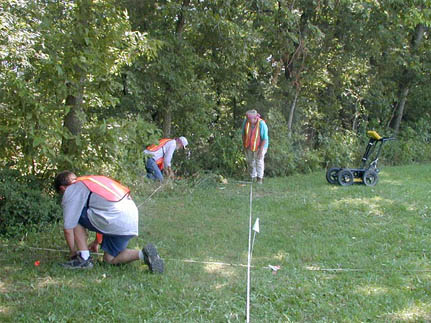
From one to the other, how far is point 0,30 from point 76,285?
2.71 meters

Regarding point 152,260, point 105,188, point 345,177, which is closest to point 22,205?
point 105,188

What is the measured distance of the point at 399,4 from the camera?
1109 cm

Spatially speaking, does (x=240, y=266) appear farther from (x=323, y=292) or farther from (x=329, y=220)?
(x=329, y=220)

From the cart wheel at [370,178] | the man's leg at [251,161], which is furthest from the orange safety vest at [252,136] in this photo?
the cart wheel at [370,178]

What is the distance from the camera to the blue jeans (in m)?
8.91

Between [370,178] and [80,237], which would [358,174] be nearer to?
[370,178]

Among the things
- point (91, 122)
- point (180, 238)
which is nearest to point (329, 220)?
point (180, 238)

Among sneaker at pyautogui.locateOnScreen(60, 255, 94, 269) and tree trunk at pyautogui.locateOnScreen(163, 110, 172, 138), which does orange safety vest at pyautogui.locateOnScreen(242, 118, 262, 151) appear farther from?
sneaker at pyautogui.locateOnScreen(60, 255, 94, 269)

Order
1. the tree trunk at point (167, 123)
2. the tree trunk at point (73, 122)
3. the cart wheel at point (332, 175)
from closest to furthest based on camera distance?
the tree trunk at point (73, 122) → the cart wheel at point (332, 175) → the tree trunk at point (167, 123)

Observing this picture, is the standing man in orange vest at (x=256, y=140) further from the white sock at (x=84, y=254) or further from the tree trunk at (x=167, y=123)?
the white sock at (x=84, y=254)

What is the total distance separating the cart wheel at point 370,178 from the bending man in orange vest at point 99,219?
21.6ft

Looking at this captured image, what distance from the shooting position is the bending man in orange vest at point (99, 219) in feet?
14.5

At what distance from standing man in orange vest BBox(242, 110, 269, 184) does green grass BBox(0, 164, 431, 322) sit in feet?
7.48

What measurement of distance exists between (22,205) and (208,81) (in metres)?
7.12
